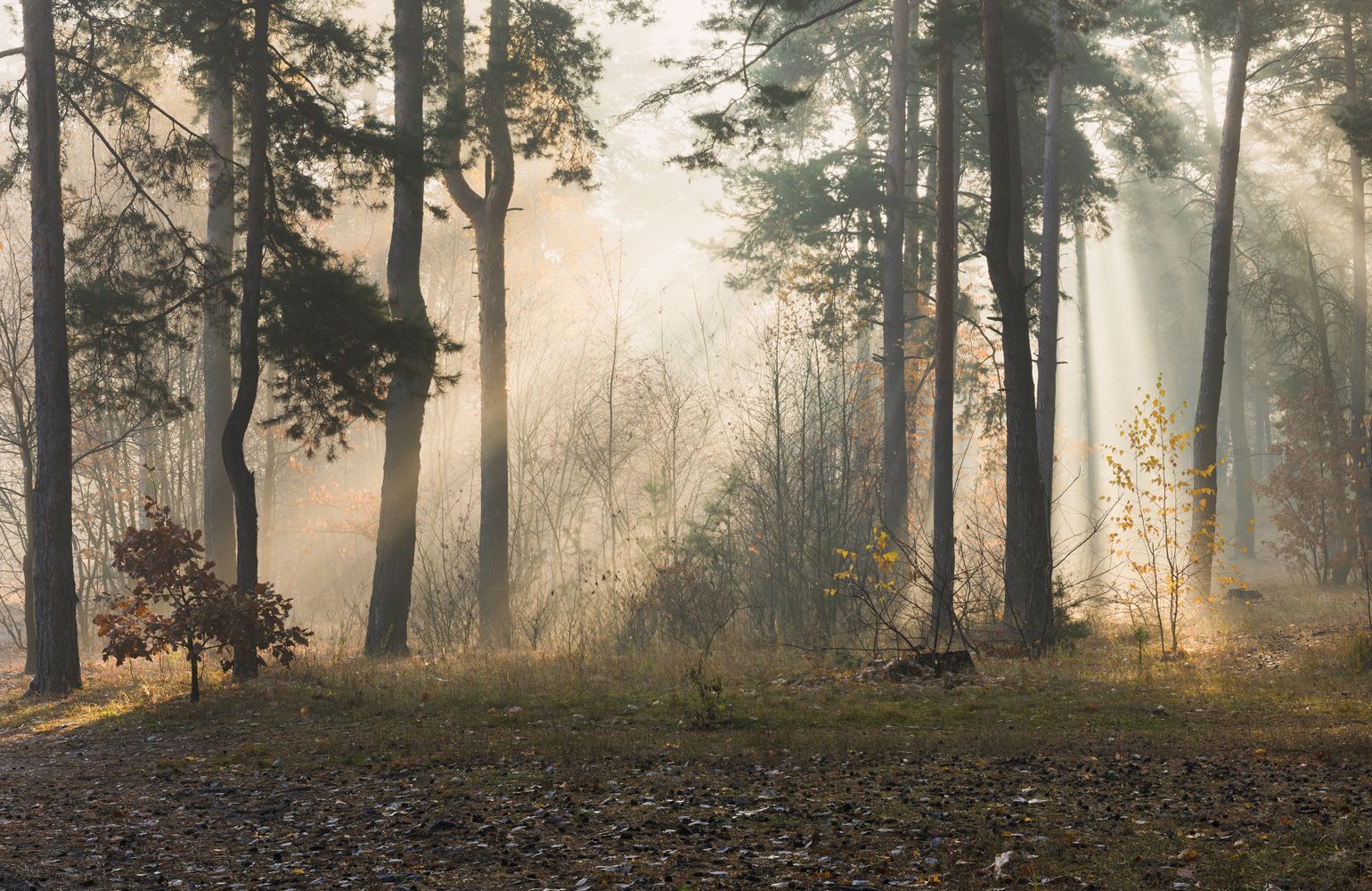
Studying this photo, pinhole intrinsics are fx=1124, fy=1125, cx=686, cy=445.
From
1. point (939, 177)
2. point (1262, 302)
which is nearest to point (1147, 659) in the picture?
point (939, 177)

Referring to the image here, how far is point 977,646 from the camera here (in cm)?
1235

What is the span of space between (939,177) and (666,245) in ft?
98.4

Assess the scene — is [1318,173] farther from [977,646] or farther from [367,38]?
[367,38]

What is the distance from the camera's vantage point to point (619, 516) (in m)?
17.1

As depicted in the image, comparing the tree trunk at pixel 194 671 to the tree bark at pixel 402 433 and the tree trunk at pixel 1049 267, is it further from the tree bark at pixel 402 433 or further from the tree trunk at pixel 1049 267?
the tree trunk at pixel 1049 267

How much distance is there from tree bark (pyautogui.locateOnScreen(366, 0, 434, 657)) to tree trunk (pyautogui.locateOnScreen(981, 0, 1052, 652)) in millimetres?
7045

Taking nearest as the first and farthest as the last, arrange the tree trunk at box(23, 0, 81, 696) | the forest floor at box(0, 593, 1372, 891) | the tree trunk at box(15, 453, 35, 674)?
the forest floor at box(0, 593, 1372, 891) < the tree trunk at box(23, 0, 81, 696) < the tree trunk at box(15, 453, 35, 674)

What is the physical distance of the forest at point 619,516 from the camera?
18.5 ft

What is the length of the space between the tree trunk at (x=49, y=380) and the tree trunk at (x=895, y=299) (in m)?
12.6

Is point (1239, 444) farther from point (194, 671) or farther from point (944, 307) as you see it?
point (194, 671)

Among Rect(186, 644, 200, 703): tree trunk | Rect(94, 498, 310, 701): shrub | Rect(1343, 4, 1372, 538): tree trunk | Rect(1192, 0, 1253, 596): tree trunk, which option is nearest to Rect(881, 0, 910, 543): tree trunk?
Rect(1192, 0, 1253, 596): tree trunk

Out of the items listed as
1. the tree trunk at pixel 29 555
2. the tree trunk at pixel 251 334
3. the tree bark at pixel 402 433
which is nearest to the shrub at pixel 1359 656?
the tree bark at pixel 402 433

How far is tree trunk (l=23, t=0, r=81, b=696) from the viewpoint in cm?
1238

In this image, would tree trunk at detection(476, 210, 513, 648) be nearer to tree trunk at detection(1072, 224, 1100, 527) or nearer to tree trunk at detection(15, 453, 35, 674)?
tree trunk at detection(15, 453, 35, 674)
